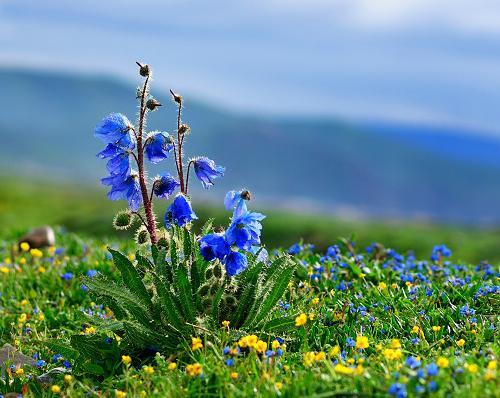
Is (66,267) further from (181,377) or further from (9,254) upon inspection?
(181,377)

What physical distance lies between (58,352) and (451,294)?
4064 millimetres

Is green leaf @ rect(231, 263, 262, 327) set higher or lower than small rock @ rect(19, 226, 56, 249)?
higher

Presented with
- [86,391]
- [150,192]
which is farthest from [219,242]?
[86,391]

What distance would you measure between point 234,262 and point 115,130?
1532 millimetres

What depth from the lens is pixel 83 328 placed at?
8.47 metres

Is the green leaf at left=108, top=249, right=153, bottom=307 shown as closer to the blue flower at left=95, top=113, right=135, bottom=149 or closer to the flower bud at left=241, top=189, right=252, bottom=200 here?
the blue flower at left=95, top=113, right=135, bottom=149

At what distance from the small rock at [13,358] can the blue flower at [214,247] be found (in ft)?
7.35

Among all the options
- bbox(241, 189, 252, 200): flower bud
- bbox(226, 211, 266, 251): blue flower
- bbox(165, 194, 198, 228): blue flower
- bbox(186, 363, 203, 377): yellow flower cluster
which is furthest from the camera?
bbox(165, 194, 198, 228): blue flower

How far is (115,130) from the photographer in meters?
6.39

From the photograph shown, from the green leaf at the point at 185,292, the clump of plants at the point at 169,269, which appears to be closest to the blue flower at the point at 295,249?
the clump of plants at the point at 169,269

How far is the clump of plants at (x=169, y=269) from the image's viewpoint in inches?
248

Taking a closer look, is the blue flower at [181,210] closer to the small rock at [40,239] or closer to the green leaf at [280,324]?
the green leaf at [280,324]

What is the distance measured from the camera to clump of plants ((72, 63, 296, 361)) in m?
6.29

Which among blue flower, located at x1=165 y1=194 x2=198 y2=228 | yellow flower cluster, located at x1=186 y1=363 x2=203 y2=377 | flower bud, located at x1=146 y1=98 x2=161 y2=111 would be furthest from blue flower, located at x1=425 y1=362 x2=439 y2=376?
flower bud, located at x1=146 y1=98 x2=161 y2=111
